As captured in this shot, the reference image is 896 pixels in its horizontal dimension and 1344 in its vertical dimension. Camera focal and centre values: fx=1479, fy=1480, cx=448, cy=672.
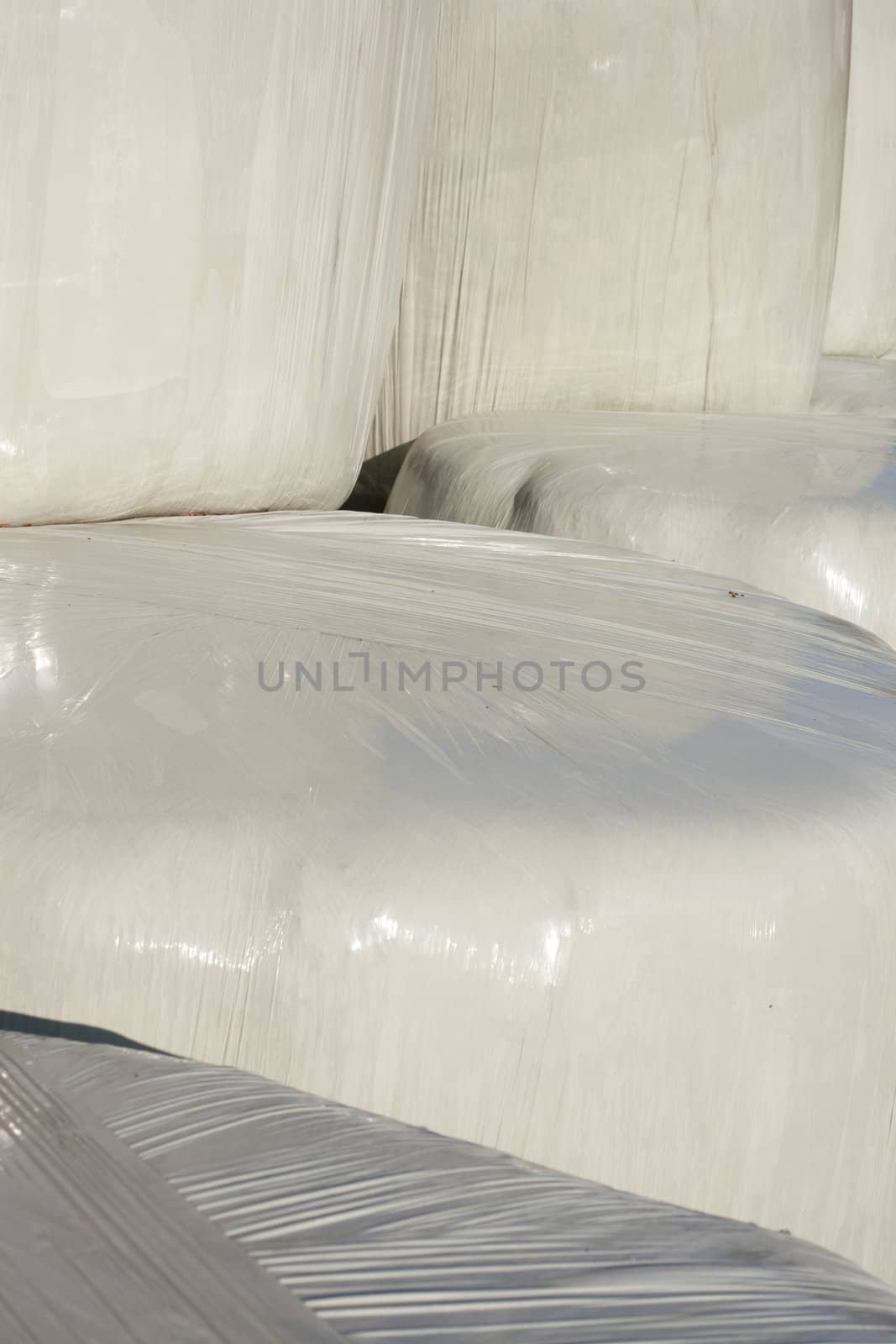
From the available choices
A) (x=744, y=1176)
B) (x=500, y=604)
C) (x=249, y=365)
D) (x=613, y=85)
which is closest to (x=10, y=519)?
(x=249, y=365)

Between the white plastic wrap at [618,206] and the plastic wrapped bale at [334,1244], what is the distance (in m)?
0.94

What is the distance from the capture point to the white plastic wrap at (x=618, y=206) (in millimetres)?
1166

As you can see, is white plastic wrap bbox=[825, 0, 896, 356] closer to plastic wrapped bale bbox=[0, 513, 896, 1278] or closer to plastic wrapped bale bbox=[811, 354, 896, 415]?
plastic wrapped bale bbox=[811, 354, 896, 415]

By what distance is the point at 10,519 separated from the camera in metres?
0.84

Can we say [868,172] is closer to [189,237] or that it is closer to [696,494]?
[696,494]

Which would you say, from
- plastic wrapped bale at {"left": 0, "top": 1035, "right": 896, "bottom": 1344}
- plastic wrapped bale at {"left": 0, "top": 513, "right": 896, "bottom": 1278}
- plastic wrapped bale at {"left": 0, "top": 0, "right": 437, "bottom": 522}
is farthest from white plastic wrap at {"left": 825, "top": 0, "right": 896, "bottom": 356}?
plastic wrapped bale at {"left": 0, "top": 1035, "right": 896, "bottom": 1344}

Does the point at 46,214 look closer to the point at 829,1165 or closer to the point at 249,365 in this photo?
the point at 249,365

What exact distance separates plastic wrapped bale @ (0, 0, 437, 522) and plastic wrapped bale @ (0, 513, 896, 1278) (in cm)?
19

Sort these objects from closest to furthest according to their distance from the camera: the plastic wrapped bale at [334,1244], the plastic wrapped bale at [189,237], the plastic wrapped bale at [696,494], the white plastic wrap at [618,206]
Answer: the plastic wrapped bale at [334,1244], the plastic wrapped bale at [189,237], the plastic wrapped bale at [696,494], the white plastic wrap at [618,206]

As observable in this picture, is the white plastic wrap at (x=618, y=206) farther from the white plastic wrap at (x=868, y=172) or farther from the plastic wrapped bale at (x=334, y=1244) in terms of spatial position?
the plastic wrapped bale at (x=334, y=1244)

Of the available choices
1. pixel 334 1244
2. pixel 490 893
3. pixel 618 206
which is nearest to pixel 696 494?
pixel 618 206

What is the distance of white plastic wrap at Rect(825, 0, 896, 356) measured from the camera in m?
1.82

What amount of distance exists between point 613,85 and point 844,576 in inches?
18.3

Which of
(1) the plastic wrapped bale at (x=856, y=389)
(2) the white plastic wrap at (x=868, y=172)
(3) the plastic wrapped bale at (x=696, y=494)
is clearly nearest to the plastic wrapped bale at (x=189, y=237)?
(3) the plastic wrapped bale at (x=696, y=494)
